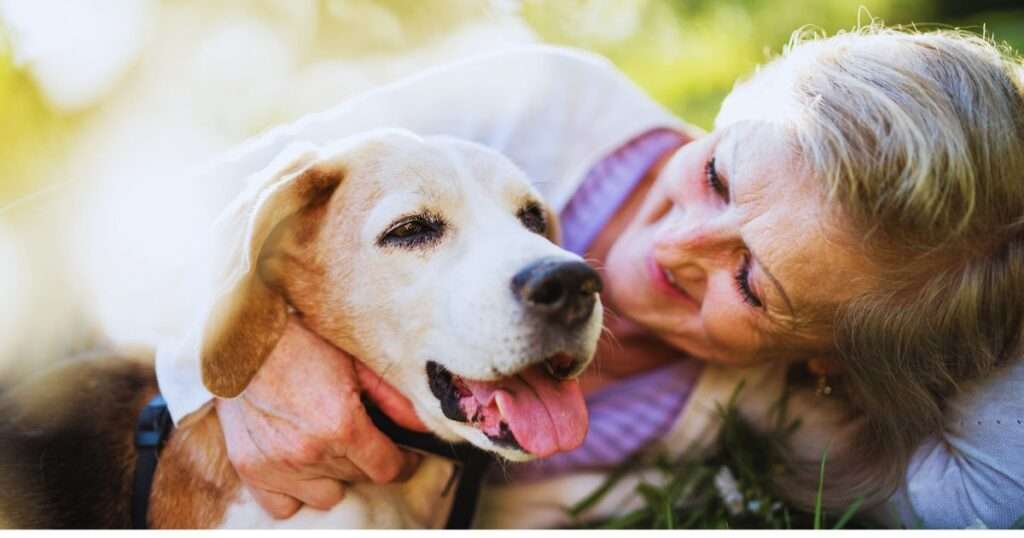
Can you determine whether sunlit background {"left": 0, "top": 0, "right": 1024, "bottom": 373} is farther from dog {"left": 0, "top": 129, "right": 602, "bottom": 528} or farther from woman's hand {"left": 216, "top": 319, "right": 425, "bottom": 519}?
woman's hand {"left": 216, "top": 319, "right": 425, "bottom": 519}

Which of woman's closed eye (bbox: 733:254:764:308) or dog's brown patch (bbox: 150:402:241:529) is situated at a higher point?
woman's closed eye (bbox: 733:254:764:308)

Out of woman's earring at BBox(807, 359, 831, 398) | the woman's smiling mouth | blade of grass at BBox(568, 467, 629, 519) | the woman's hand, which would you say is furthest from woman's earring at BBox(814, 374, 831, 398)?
the woman's hand

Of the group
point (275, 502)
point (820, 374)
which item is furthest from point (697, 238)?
point (275, 502)

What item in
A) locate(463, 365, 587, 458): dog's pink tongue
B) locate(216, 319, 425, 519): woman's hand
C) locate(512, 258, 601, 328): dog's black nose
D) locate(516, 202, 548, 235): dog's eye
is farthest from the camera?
locate(516, 202, 548, 235): dog's eye

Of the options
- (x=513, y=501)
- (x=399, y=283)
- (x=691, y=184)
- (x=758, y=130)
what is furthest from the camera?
(x=513, y=501)

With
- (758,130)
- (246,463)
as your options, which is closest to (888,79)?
(758,130)

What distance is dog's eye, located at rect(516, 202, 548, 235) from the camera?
193cm

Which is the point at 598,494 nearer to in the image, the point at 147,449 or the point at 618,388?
the point at 618,388

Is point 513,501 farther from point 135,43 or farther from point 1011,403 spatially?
point 135,43

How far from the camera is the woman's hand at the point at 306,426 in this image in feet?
5.90

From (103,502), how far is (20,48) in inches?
38.6

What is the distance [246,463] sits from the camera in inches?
71.3

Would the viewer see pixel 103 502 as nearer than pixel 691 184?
Yes

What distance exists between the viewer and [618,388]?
2.53m
